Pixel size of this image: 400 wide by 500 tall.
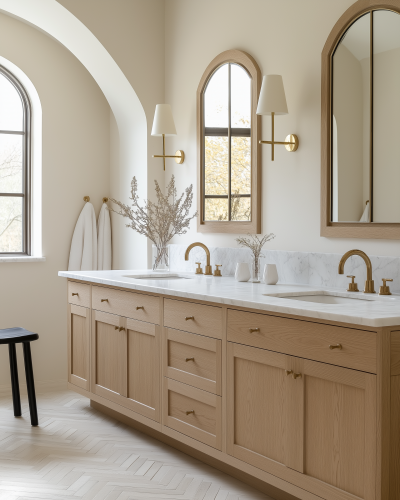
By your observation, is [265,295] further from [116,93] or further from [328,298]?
[116,93]

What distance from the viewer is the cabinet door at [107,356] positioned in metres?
3.51

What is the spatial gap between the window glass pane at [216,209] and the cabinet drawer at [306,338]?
122 cm

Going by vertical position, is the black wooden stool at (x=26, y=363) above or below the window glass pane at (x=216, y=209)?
below

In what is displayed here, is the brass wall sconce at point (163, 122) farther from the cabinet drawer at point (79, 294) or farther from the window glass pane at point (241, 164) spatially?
the cabinet drawer at point (79, 294)

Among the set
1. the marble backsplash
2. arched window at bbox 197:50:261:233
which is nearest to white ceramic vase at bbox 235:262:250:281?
the marble backsplash

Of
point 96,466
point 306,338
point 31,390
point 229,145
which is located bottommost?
point 96,466

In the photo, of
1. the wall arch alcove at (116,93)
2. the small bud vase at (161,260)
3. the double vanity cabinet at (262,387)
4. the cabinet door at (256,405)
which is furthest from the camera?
the wall arch alcove at (116,93)

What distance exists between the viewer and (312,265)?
3.16m

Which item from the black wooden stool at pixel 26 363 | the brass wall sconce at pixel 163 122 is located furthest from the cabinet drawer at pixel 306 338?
the brass wall sconce at pixel 163 122

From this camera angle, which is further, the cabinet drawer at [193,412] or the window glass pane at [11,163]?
the window glass pane at [11,163]

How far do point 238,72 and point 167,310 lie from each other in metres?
1.51

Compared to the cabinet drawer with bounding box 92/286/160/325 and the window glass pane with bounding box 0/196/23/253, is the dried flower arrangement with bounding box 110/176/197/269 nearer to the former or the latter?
the cabinet drawer with bounding box 92/286/160/325

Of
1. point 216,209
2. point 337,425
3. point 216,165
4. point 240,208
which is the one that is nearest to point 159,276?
point 216,209

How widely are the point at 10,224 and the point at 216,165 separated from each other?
178cm
